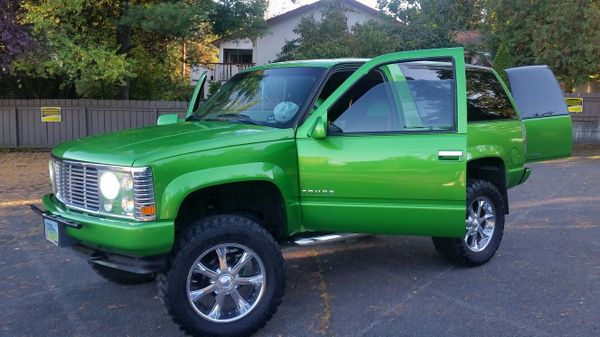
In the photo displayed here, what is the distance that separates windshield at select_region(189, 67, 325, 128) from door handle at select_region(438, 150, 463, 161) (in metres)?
1.15

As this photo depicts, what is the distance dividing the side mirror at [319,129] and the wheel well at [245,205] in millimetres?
501

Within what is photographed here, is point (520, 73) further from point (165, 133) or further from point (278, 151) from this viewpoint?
point (165, 133)

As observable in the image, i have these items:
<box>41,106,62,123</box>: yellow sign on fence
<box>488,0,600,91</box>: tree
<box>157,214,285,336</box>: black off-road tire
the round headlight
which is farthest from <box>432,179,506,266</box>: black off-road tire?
<box>41,106,62,123</box>: yellow sign on fence

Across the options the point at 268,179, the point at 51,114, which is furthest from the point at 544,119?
the point at 51,114

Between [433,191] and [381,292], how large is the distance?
3.48ft

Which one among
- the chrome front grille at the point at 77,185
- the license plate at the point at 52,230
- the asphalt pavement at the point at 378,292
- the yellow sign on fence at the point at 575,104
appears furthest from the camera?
the yellow sign on fence at the point at 575,104

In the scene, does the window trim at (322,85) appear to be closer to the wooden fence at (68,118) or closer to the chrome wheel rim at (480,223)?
the chrome wheel rim at (480,223)

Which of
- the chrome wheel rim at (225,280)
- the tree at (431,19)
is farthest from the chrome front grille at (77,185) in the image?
the tree at (431,19)

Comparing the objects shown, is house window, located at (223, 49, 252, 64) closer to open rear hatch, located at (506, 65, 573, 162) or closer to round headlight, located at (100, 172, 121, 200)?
open rear hatch, located at (506, 65, 573, 162)

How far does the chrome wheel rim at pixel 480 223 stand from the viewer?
5.75 meters

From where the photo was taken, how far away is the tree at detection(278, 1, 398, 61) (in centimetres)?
1748

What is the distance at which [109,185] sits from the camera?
156 inches

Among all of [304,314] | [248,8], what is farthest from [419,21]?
[304,314]

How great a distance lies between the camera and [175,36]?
48.9 ft
